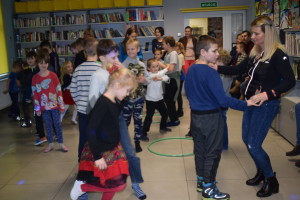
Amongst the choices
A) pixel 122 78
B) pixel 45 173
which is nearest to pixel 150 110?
pixel 45 173

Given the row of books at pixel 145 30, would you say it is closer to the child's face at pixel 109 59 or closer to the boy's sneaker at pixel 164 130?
the boy's sneaker at pixel 164 130

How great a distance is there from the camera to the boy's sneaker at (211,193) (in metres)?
2.88

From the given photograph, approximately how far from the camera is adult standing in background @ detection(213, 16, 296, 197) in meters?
2.71

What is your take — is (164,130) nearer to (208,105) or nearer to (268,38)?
(208,105)

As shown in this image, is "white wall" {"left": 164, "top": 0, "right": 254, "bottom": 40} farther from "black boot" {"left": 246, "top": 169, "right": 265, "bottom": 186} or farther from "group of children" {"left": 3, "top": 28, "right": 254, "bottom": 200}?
"black boot" {"left": 246, "top": 169, "right": 265, "bottom": 186}

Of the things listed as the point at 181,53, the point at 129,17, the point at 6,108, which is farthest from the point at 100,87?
the point at 129,17

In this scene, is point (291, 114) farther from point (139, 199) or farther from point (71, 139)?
point (71, 139)

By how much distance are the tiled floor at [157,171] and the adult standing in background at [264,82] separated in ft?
1.63

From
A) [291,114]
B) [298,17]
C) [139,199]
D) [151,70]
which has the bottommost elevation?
[139,199]

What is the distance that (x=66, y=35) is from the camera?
9.02 m

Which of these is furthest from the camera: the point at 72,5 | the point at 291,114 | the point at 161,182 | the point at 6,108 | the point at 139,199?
the point at 72,5

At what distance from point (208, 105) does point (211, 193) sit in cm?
78

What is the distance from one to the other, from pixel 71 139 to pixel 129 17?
4644mm

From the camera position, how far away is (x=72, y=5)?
870cm
